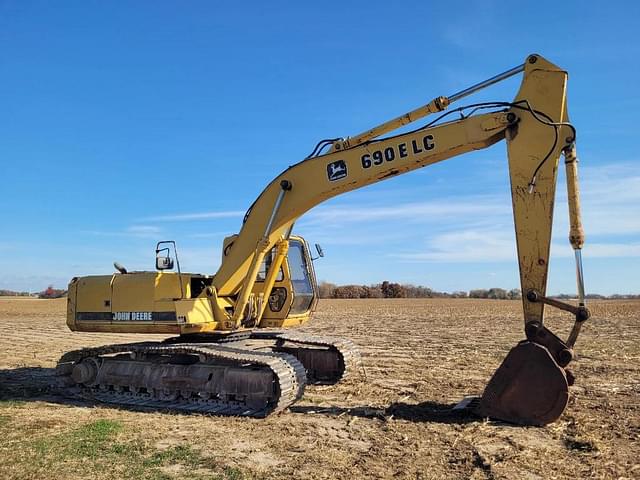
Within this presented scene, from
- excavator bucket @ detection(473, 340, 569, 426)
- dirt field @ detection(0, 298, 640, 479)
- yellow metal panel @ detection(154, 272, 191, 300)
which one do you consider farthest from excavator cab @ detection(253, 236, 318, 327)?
excavator bucket @ detection(473, 340, 569, 426)

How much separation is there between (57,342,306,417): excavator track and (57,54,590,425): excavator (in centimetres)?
3

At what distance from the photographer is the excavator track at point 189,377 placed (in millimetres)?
9812

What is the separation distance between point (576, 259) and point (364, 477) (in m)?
4.32

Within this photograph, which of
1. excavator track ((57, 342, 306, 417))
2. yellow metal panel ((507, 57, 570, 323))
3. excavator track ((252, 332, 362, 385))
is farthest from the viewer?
excavator track ((252, 332, 362, 385))

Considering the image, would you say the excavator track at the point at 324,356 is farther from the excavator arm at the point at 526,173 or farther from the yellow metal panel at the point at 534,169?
the yellow metal panel at the point at 534,169

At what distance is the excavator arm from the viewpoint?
8305 millimetres

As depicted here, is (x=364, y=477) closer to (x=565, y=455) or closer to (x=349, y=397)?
(x=565, y=455)

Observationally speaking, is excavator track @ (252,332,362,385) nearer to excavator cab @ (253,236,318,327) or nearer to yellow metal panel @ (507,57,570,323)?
excavator cab @ (253,236,318,327)

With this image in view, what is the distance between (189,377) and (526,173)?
656 cm

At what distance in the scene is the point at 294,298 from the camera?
12.1m

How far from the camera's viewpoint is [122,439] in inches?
314

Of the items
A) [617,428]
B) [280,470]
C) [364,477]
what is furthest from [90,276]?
[617,428]

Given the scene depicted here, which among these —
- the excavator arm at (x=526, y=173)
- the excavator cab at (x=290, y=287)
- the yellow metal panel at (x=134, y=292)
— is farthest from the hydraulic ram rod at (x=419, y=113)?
the yellow metal panel at (x=134, y=292)

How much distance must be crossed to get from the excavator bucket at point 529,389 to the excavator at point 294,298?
2 cm
